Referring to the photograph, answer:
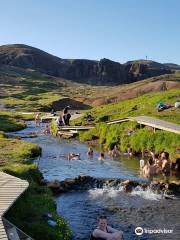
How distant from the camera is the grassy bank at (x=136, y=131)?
5244cm

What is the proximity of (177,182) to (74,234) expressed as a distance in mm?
15153

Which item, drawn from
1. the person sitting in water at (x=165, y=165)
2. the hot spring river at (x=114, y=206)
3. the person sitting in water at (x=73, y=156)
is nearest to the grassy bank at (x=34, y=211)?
the hot spring river at (x=114, y=206)

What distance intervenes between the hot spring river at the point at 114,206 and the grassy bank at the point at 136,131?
17.2 feet

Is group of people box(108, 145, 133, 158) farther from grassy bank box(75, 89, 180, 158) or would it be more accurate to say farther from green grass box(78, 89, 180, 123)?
green grass box(78, 89, 180, 123)

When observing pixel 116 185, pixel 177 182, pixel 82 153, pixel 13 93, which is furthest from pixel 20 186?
pixel 13 93

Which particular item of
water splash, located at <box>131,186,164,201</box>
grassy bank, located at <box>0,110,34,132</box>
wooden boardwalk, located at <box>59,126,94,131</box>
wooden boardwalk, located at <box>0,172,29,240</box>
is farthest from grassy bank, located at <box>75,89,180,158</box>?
wooden boardwalk, located at <box>0,172,29,240</box>

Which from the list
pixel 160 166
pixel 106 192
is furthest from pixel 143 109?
pixel 106 192

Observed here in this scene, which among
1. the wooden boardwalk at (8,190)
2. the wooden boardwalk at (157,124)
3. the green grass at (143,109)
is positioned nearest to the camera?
the wooden boardwalk at (8,190)

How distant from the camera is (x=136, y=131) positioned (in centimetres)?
6034

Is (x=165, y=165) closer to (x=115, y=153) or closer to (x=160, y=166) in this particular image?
(x=160, y=166)

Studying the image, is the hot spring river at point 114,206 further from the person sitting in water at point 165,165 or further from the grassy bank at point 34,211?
the person sitting in water at point 165,165

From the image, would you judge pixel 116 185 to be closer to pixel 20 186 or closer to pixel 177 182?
pixel 177 182

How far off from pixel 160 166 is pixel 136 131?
14857 mm

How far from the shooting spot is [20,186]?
2577cm
